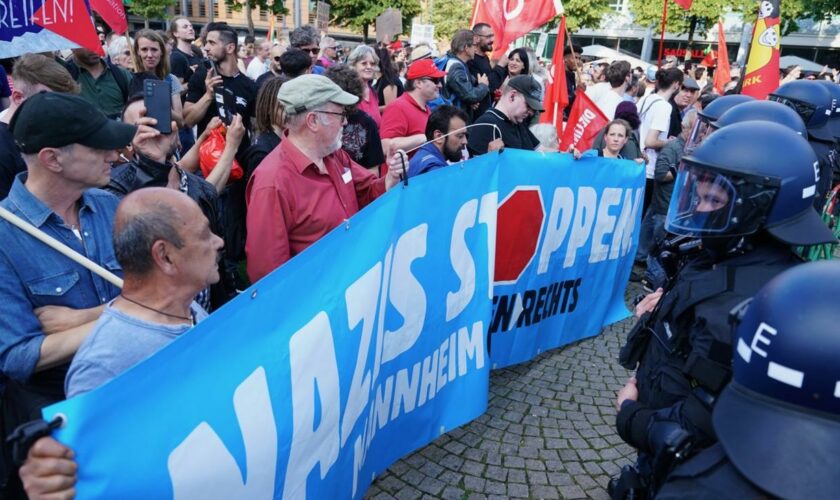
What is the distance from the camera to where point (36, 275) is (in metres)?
2.02

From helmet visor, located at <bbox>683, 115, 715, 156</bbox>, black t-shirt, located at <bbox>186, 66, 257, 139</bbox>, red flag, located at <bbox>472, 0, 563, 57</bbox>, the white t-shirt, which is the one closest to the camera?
helmet visor, located at <bbox>683, 115, 715, 156</bbox>

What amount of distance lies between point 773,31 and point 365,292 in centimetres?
794

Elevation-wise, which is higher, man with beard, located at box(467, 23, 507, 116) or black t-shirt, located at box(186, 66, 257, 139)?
man with beard, located at box(467, 23, 507, 116)

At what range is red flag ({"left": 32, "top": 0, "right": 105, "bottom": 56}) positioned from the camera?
9.74 ft

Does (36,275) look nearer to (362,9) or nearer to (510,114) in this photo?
(510,114)

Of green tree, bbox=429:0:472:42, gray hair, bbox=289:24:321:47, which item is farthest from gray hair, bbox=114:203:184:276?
green tree, bbox=429:0:472:42

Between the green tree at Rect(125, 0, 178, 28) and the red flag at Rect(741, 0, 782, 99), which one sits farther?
the green tree at Rect(125, 0, 178, 28)

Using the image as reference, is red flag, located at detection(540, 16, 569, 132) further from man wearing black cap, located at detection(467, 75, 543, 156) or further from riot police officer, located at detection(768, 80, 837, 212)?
riot police officer, located at detection(768, 80, 837, 212)

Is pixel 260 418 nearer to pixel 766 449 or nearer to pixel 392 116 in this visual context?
pixel 766 449

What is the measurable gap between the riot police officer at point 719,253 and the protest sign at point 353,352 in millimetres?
1141

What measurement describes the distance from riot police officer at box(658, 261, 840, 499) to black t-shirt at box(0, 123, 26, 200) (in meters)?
3.35

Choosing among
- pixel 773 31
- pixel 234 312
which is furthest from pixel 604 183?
pixel 773 31

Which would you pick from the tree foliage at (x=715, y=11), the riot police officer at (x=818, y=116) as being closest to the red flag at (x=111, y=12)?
the riot police officer at (x=818, y=116)

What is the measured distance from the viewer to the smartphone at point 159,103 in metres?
2.86
